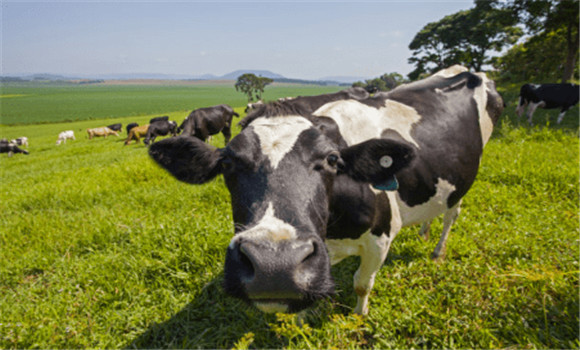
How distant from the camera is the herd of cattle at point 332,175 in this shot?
4.46ft

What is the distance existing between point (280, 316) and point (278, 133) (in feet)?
3.44

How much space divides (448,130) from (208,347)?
3115 mm

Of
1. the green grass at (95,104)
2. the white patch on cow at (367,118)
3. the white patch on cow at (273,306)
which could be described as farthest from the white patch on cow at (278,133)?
the green grass at (95,104)

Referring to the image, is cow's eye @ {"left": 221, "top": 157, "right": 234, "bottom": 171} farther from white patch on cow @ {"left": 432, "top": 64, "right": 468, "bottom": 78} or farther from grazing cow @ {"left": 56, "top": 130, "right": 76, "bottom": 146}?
grazing cow @ {"left": 56, "top": 130, "right": 76, "bottom": 146}

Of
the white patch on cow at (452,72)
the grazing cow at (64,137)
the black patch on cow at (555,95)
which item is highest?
the black patch on cow at (555,95)

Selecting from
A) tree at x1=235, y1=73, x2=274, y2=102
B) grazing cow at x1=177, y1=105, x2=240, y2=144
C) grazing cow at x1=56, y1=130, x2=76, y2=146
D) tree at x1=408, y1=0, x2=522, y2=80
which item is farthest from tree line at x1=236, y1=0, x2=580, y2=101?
tree at x1=235, y1=73, x2=274, y2=102

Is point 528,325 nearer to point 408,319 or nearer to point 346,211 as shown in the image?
point 408,319

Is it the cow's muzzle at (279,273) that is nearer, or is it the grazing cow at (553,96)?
the cow's muzzle at (279,273)

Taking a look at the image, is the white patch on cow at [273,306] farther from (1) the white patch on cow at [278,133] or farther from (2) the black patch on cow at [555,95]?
(2) the black patch on cow at [555,95]

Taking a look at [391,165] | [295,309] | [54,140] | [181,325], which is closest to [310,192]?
[295,309]

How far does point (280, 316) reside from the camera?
4.97 ft

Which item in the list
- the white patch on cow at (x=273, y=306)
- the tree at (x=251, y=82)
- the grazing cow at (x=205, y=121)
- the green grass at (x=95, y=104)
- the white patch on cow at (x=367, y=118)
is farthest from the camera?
the tree at (x=251, y=82)

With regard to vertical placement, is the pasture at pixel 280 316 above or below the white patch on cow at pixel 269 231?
below

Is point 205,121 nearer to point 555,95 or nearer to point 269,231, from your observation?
point 269,231
